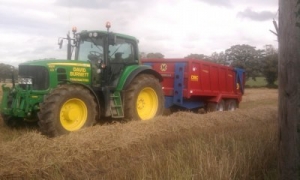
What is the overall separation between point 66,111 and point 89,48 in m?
2.26

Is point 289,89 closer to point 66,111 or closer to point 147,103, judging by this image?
point 66,111

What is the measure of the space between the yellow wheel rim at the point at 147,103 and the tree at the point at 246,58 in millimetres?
48341

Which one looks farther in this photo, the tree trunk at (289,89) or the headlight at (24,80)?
the headlight at (24,80)

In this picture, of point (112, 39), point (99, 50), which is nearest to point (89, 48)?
point (99, 50)

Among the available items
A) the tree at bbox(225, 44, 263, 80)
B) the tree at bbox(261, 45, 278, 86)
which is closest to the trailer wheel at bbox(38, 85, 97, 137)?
the tree at bbox(261, 45, 278, 86)

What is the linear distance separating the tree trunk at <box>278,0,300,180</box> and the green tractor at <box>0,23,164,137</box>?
4650 mm

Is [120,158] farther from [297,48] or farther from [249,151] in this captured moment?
[297,48]

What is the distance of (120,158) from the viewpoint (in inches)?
246

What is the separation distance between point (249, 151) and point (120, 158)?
225cm

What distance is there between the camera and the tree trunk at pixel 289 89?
401 cm

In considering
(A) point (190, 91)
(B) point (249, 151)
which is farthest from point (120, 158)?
(A) point (190, 91)

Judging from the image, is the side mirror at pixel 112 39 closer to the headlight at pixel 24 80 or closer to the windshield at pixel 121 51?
the windshield at pixel 121 51

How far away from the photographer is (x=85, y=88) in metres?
8.20

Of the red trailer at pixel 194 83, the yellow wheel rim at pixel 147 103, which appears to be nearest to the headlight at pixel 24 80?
the yellow wheel rim at pixel 147 103
